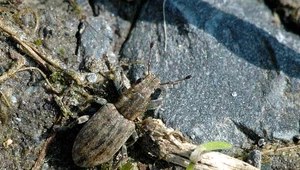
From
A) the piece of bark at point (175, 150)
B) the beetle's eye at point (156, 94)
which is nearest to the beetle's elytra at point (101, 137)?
the piece of bark at point (175, 150)

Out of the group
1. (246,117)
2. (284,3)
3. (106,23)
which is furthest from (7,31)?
(284,3)

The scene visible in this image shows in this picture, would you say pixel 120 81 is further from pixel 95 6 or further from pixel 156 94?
pixel 95 6

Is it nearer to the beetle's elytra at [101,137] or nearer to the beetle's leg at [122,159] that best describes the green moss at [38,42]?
the beetle's elytra at [101,137]

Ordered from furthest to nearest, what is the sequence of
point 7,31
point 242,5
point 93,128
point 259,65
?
point 242,5, point 259,65, point 7,31, point 93,128

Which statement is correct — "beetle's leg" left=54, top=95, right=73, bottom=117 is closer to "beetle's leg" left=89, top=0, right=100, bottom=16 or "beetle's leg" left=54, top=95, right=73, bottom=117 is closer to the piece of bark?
the piece of bark

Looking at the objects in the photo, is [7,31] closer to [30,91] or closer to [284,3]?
[30,91]

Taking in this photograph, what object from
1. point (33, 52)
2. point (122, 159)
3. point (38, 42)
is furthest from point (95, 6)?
point (122, 159)
